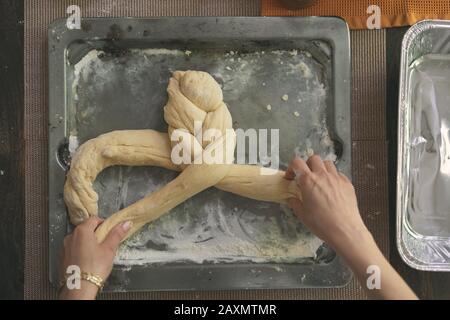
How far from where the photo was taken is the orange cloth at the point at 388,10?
117cm

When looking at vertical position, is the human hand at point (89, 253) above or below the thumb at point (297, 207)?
below

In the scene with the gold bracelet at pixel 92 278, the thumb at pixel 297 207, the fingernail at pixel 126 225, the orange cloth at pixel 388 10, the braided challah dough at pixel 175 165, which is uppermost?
the orange cloth at pixel 388 10

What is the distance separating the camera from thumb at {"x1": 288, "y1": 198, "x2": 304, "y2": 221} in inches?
41.6

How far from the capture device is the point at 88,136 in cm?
111

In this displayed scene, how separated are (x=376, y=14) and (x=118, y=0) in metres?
0.61

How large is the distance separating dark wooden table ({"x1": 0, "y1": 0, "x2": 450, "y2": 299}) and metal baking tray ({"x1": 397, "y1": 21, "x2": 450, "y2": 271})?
40 millimetres

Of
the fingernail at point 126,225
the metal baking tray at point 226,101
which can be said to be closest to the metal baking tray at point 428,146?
the metal baking tray at point 226,101

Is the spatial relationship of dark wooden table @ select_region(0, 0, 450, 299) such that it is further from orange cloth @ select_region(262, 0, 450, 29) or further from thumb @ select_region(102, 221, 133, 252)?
thumb @ select_region(102, 221, 133, 252)

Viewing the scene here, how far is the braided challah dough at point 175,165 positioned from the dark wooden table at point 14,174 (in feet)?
0.56

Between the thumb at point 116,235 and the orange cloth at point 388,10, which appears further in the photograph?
the orange cloth at point 388,10


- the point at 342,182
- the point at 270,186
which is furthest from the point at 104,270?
the point at 342,182

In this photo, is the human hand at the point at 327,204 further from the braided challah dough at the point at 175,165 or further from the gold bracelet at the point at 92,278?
the gold bracelet at the point at 92,278

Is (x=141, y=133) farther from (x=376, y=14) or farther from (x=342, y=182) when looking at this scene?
(x=376, y=14)

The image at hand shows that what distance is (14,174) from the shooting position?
1.17 m
